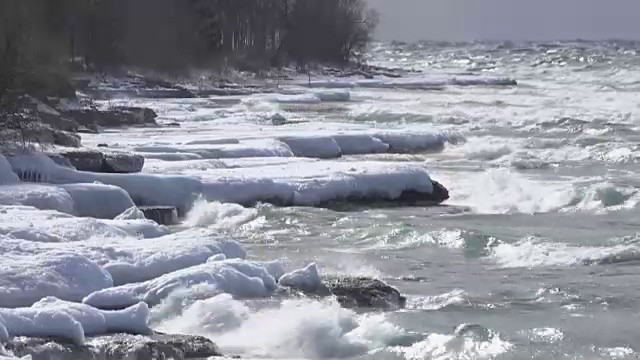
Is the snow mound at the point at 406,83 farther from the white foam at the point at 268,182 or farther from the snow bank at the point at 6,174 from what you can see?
the snow bank at the point at 6,174

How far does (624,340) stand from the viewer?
12.2m

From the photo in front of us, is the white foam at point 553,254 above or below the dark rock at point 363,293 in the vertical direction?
below

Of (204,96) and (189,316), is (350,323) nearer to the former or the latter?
(189,316)

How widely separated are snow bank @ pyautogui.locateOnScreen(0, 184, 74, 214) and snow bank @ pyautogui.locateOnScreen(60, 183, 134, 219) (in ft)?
0.93

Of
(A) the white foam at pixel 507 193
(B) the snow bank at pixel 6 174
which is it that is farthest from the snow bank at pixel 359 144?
(B) the snow bank at pixel 6 174

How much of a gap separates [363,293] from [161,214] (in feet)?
23.6

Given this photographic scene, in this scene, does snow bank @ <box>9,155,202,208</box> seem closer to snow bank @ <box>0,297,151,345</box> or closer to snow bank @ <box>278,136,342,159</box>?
snow bank @ <box>278,136,342,159</box>

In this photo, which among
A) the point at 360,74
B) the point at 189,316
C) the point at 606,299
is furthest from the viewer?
the point at 360,74

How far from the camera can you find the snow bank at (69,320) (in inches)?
394

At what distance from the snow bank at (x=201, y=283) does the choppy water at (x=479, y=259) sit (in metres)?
0.45

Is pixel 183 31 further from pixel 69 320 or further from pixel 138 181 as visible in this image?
pixel 69 320

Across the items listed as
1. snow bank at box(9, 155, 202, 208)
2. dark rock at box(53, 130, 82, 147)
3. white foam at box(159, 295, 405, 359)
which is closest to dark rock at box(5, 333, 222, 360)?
white foam at box(159, 295, 405, 359)

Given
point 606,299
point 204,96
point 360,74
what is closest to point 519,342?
point 606,299

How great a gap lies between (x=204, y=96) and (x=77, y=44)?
8754 millimetres
